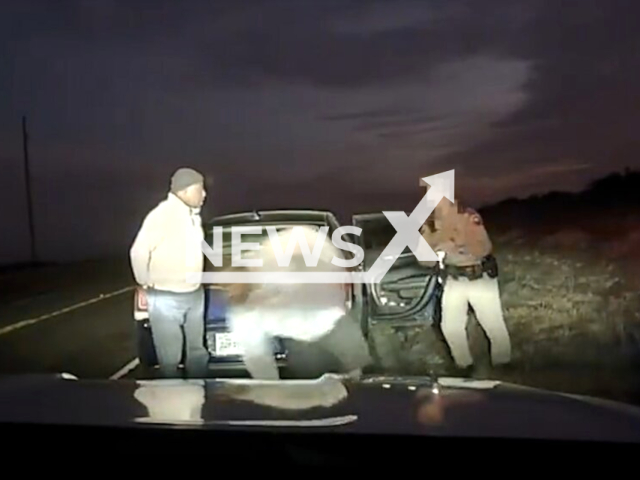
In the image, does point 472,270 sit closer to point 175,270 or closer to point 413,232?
point 413,232

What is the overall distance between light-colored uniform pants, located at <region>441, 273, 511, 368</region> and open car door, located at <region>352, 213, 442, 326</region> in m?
0.82

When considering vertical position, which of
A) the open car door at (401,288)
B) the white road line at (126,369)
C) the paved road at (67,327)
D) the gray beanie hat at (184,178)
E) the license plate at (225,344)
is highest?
the gray beanie hat at (184,178)

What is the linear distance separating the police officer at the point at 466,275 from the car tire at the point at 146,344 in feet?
8.94

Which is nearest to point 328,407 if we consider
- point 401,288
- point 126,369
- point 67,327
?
point 401,288

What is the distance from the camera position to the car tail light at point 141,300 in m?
10.4

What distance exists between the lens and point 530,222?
116 feet

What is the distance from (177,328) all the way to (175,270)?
524 millimetres

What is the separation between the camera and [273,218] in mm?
10656

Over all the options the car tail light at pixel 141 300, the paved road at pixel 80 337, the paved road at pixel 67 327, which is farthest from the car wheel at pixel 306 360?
the paved road at pixel 67 327

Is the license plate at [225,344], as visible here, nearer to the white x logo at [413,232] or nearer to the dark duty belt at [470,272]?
the white x logo at [413,232]

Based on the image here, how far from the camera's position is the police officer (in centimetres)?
1124

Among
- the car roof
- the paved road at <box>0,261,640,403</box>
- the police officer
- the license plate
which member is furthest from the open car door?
the license plate

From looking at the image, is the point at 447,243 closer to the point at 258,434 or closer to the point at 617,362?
the point at 617,362

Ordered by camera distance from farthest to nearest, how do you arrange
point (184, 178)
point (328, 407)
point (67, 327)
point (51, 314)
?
point (51, 314), point (67, 327), point (184, 178), point (328, 407)
